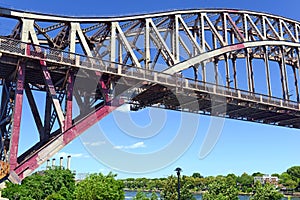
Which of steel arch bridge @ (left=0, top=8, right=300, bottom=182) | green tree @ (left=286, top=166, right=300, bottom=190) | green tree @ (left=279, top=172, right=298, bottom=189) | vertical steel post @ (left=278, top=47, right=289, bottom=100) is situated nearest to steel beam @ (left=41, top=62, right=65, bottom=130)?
steel arch bridge @ (left=0, top=8, right=300, bottom=182)

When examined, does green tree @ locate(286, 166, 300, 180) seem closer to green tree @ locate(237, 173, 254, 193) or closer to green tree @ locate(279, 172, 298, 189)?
green tree @ locate(279, 172, 298, 189)

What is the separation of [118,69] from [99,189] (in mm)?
8356

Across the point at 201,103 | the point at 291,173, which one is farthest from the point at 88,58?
the point at 291,173

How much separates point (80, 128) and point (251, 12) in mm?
26067

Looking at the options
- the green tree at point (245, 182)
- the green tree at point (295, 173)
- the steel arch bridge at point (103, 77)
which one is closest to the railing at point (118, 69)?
the steel arch bridge at point (103, 77)

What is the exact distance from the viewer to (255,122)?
40.6 m

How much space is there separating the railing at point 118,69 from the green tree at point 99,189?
304 inches

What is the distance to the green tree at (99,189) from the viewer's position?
81.9 ft

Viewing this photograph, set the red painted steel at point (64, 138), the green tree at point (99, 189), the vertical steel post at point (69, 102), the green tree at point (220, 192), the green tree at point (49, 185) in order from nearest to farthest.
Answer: the red painted steel at point (64, 138), the vertical steel post at point (69, 102), the green tree at point (99, 189), the green tree at point (49, 185), the green tree at point (220, 192)

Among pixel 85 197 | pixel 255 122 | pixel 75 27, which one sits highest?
pixel 75 27

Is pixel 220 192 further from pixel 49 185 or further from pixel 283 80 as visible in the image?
pixel 49 185

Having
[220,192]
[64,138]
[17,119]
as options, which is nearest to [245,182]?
[220,192]

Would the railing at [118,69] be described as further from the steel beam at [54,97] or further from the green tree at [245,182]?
the green tree at [245,182]

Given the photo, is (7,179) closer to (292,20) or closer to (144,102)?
(144,102)
